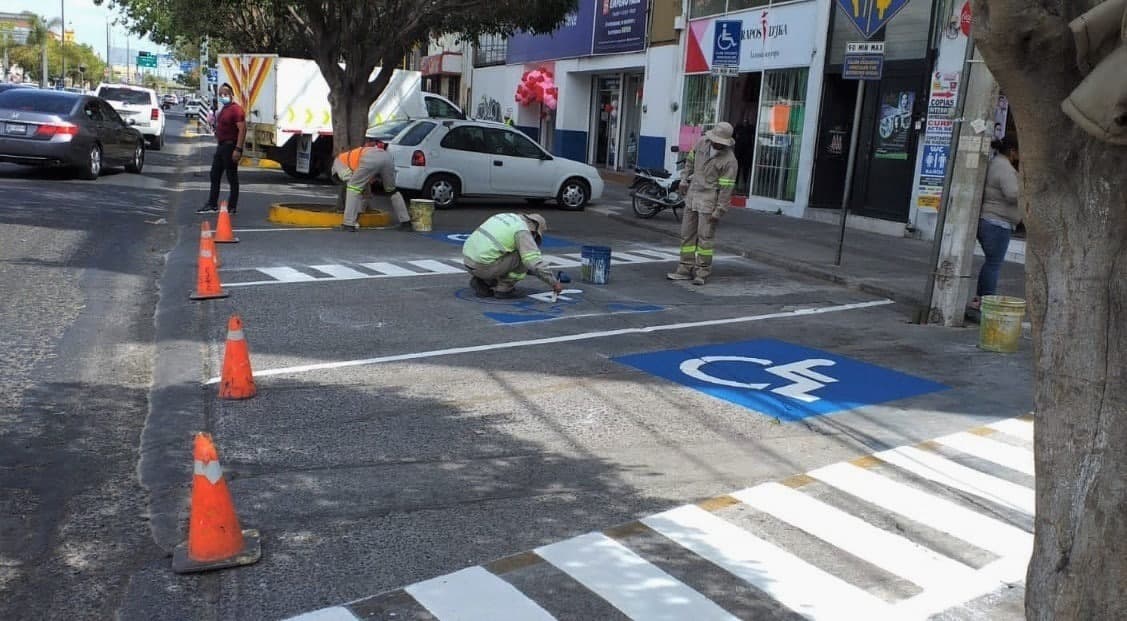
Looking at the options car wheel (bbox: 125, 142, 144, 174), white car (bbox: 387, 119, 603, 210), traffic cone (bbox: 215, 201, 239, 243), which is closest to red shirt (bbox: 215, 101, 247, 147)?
traffic cone (bbox: 215, 201, 239, 243)

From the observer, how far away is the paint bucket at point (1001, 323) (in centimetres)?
896

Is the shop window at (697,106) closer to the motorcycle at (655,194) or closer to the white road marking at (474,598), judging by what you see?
the motorcycle at (655,194)

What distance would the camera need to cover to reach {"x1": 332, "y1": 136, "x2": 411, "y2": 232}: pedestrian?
48.8 ft

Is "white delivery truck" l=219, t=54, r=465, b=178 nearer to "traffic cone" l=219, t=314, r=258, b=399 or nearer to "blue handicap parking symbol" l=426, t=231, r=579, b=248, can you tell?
"blue handicap parking symbol" l=426, t=231, r=579, b=248

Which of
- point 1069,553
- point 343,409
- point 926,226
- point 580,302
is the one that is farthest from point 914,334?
point 926,226

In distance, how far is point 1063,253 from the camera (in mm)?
3102

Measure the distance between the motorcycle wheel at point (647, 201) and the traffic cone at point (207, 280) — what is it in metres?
10.3

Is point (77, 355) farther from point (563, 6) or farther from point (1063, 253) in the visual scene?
point (563, 6)

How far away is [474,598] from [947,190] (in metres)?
7.47

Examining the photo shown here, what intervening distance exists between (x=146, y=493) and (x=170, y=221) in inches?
435

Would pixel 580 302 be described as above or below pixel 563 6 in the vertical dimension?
below

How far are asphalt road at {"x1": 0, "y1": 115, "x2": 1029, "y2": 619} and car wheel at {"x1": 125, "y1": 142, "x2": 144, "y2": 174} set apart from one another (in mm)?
10160

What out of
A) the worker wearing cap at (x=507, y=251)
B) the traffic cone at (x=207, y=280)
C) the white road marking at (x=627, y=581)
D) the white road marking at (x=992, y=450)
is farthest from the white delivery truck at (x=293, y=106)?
the white road marking at (x=627, y=581)

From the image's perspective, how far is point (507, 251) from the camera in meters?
10.1
